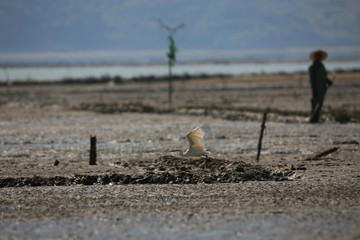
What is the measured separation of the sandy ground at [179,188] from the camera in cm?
781

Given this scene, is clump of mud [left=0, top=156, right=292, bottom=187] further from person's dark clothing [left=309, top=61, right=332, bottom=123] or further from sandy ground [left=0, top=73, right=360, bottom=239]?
person's dark clothing [left=309, top=61, right=332, bottom=123]

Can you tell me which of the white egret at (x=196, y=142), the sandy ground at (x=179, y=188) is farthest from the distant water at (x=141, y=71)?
the white egret at (x=196, y=142)

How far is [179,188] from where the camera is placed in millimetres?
10422

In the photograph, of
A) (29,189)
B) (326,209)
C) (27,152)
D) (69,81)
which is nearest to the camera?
(326,209)

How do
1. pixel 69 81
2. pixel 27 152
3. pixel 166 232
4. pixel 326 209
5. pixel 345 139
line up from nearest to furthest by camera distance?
pixel 166 232 → pixel 326 209 → pixel 27 152 → pixel 345 139 → pixel 69 81

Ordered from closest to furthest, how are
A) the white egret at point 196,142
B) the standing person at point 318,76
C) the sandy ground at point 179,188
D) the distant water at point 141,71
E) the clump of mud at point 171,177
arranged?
A: the sandy ground at point 179,188 < the clump of mud at point 171,177 < the white egret at point 196,142 < the standing person at point 318,76 < the distant water at point 141,71

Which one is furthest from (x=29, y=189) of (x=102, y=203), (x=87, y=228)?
(x=87, y=228)

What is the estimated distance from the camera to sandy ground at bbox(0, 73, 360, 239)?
7812mm

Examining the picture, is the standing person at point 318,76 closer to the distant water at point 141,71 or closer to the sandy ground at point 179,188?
A: the sandy ground at point 179,188

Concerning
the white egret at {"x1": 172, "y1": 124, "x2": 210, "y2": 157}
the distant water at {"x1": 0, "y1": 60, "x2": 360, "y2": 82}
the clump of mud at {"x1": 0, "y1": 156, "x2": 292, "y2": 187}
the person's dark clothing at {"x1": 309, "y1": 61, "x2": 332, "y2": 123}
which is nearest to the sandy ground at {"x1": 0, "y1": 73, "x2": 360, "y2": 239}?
the clump of mud at {"x1": 0, "y1": 156, "x2": 292, "y2": 187}

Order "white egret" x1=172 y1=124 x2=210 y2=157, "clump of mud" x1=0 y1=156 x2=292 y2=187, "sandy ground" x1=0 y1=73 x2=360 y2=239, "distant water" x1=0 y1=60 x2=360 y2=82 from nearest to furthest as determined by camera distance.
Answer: "sandy ground" x1=0 y1=73 x2=360 y2=239, "clump of mud" x1=0 y1=156 x2=292 y2=187, "white egret" x1=172 y1=124 x2=210 y2=157, "distant water" x1=0 y1=60 x2=360 y2=82

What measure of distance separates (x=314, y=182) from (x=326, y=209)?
202 centimetres

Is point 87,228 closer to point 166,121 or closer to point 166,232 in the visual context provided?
point 166,232

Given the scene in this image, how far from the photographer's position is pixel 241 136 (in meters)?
17.9
